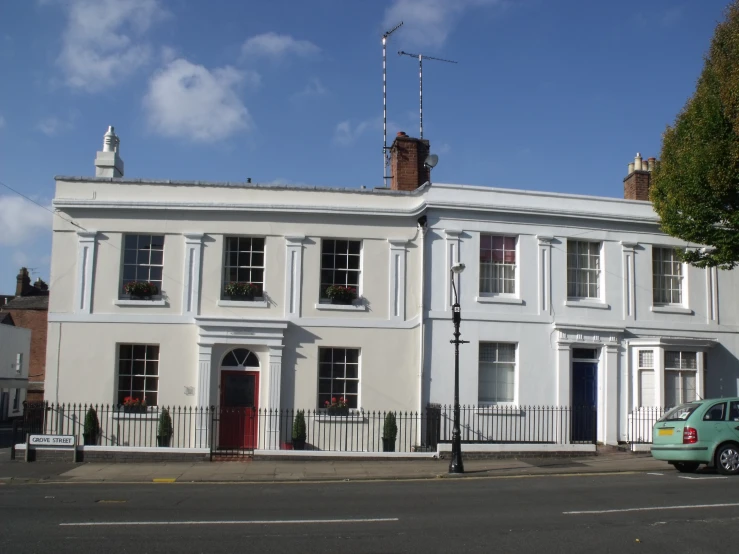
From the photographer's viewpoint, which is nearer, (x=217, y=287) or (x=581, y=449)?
(x=581, y=449)

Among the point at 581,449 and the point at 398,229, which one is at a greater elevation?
the point at 398,229

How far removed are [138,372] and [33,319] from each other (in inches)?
1288

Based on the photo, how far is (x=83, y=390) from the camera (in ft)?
69.7

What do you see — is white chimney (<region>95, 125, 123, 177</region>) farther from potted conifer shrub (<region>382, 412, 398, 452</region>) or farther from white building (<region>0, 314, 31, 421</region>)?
white building (<region>0, 314, 31, 421</region>)

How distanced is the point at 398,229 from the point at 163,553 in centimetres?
1448

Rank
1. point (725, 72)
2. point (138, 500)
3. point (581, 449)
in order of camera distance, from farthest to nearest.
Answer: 1. point (581, 449)
2. point (725, 72)
3. point (138, 500)

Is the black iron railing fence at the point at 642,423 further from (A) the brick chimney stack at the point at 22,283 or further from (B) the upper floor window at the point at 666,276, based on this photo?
(A) the brick chimney stack at the point at 22,283

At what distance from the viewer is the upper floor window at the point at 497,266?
72.7ft

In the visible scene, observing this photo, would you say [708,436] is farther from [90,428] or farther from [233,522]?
[90,428]

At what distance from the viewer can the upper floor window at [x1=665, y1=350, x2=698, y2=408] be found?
22.4 metres

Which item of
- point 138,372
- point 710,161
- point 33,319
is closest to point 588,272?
point 710,161

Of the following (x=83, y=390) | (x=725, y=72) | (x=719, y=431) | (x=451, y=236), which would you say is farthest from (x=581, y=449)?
(x=83, y=390)

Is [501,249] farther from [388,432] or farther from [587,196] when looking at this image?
[388,432]

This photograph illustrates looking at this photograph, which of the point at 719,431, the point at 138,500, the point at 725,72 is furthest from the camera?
the point at 725,72
